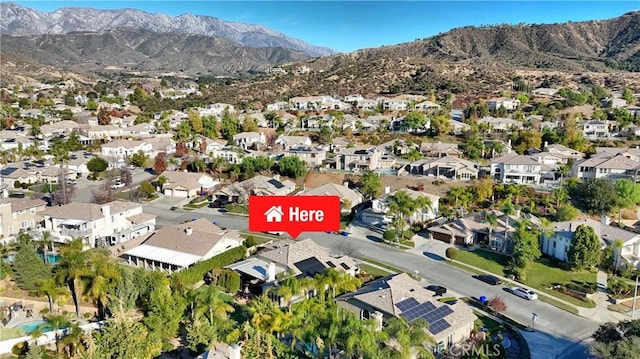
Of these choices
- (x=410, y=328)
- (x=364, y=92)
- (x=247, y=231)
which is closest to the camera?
(x=410, y=328)

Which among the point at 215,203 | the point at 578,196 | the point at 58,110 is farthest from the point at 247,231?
the point at 58,110

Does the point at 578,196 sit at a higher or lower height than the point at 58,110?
lower

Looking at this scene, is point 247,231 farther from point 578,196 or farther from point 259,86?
point 259,86

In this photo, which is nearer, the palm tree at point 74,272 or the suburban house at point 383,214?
the palm tree at point 74,272

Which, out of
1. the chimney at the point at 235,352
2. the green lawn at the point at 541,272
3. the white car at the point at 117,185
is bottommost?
the green lawn at the point at 541,272

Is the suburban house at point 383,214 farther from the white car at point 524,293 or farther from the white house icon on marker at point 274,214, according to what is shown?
the white car at point 524,293

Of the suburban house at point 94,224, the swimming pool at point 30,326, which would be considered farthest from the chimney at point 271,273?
the suburban house at point 94,224

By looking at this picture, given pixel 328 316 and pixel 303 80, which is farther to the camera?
pixel 303 80
